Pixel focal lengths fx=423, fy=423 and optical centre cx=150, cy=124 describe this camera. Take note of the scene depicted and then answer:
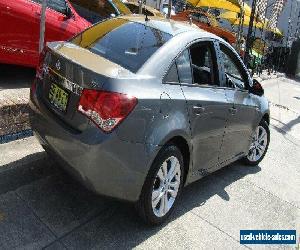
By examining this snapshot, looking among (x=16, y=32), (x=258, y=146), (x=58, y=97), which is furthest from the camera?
(x=16, y=32)

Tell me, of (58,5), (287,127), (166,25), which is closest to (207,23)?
(287,127)

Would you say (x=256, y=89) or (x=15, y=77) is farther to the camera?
(x=15, y=77)

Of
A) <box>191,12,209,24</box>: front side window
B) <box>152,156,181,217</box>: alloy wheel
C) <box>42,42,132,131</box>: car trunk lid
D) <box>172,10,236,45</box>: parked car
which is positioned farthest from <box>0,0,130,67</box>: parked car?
<box>191,12,209,24</box>: front side window

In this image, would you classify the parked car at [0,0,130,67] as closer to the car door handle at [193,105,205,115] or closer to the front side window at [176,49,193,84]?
the front side window at [176,49,193,84]

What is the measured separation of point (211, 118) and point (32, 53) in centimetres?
350

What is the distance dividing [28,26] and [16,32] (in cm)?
21

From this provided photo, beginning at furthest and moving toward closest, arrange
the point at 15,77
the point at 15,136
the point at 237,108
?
the point at 15,77 → the point at 15,136 → the point at 237,108

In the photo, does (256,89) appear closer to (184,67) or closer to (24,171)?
(184,67)

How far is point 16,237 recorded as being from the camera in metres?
3.27

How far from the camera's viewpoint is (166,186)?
12.4 ft

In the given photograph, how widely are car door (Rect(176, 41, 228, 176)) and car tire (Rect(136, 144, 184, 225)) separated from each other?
0.90 ft

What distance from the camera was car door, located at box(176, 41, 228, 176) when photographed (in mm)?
3822

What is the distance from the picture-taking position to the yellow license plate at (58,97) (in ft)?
11.1

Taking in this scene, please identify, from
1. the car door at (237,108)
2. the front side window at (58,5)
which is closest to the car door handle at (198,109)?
the car door at (237,108)
